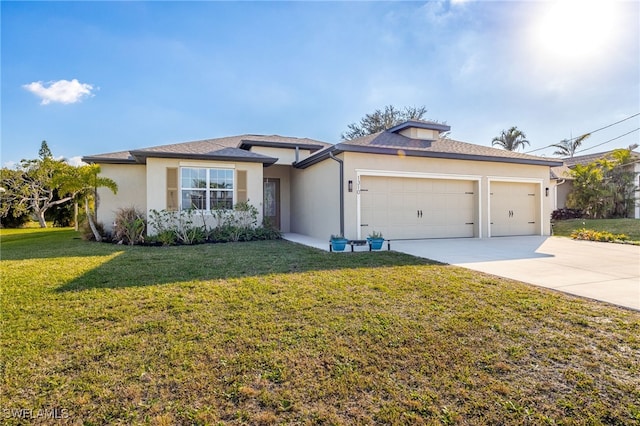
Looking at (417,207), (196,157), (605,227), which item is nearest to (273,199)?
(196,157)

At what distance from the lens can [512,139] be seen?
2838cm

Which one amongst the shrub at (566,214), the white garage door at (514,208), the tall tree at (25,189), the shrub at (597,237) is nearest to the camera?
the shrub at (597,237)

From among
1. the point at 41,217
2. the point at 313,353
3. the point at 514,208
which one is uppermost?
the point at 514,208

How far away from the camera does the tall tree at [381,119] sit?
97.3 feet

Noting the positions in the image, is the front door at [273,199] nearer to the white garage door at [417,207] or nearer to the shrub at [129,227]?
the shrub at [129,227]

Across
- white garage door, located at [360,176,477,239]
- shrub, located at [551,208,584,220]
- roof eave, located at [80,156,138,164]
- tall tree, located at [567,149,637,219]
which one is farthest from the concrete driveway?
roof eave, located at [80,156,138,164]

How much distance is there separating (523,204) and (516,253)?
5.57m

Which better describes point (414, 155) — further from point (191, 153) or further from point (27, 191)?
point (27, 191)

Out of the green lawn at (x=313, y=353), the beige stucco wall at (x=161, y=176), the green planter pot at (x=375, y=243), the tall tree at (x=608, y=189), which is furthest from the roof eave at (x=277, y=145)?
the tall tree at (x=608, y=189)

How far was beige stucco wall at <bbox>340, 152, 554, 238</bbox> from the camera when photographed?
1017cm

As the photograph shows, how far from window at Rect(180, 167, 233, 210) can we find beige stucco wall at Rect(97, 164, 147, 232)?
2899mm

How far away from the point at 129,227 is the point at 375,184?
25.9 feet

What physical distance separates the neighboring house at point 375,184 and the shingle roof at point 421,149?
0.13 feet

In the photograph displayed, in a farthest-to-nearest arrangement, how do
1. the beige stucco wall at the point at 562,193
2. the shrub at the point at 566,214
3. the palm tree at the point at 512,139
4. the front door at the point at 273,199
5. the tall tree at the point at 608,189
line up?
the palm tree at the point at 512,139
the beige stucco wall at the point at 562,193
the shrub at the point at 566,214
the tall tree at the point at 608,189
the front door at the point at 273,199
